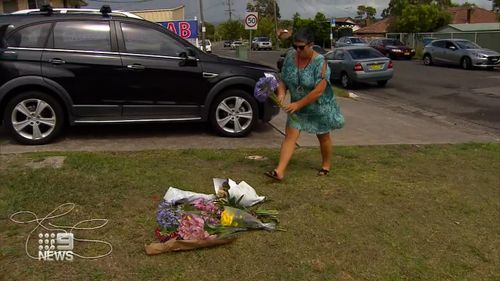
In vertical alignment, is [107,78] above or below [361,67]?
above

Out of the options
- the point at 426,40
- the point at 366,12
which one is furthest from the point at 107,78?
the point at 366,12

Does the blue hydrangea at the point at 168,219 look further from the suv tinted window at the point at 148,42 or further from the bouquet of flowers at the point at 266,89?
the suv tinted window at the point at 148,42

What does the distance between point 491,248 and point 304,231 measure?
1.35 meters

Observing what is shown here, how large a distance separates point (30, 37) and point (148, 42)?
1.47 metres

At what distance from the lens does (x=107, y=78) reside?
262 inches

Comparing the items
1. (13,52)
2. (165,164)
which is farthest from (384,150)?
(13,52)

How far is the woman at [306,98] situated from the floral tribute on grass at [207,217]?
814 millimetres

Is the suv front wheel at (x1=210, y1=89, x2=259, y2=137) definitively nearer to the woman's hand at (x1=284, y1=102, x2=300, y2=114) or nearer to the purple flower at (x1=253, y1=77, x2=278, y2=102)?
the purple flower at (x1=253, y1=77, x2=278, y2=102)

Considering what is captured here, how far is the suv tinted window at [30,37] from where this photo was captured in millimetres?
6500

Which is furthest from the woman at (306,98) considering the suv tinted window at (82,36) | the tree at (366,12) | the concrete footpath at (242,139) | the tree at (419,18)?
the tree at (366,12)

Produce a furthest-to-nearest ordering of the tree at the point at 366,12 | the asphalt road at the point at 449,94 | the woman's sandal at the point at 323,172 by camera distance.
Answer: the tree at the point at 366,12 < the asphalt road at the point at 449,94 < the woman's sandal at the point at 323,172

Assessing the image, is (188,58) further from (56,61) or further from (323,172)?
(323,172)

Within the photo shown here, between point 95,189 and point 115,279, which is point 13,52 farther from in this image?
point 115,279

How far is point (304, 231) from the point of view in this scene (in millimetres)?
3887
